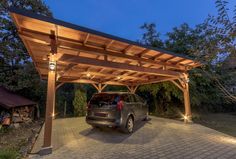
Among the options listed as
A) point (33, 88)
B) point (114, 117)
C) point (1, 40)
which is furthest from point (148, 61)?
point (1, 40)

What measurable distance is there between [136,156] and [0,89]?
27.3 ft

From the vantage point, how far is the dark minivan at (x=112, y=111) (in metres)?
5.60

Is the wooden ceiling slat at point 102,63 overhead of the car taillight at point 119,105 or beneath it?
overhead

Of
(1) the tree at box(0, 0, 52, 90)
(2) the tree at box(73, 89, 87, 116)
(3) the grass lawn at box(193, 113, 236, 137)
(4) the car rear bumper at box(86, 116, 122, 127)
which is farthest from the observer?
(2) the tree at box(73, 89, 87, 116)

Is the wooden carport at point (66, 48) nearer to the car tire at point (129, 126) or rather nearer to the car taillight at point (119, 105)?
the car taillight at point (119, 105)

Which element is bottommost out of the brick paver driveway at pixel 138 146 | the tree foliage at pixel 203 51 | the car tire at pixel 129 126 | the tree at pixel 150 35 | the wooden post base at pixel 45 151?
the brick paver driveway at pixel 138 146

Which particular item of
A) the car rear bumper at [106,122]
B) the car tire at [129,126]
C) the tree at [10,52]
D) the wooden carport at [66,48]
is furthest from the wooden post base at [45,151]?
the tree at [10,52]

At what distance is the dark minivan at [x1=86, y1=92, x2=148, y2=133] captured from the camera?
5598 millimetres

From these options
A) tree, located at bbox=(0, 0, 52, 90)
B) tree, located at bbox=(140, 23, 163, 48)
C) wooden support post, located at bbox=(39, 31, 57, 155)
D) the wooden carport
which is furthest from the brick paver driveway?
tree, located at bbox=(140, 23, 163, 48)

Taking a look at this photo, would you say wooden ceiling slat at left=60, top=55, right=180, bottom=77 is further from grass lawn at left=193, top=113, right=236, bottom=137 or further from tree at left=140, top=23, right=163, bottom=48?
tree at left=140, top=23, right=163, bottom=48

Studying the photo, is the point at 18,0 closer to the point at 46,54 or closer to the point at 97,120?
the point at 46,54

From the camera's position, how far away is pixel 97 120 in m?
5.84

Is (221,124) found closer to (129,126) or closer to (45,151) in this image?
(129,126)

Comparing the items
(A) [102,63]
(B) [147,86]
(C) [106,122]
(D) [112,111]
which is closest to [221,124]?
(B) [147,86]
